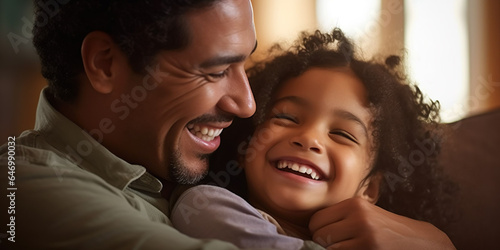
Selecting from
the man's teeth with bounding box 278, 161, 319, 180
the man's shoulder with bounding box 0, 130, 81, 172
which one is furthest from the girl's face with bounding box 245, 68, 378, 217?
the man's shoulder with bounding box 0, 130, 81, 172

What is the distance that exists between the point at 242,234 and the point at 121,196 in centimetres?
19

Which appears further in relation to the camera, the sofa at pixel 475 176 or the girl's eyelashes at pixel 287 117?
the sofa at pixel 475 176

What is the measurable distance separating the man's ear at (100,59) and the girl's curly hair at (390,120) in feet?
0.95

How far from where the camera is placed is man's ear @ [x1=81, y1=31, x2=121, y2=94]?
924 mm

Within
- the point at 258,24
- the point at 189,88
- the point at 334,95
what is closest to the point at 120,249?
the point at 189,88

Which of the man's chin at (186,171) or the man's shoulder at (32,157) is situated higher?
the man's shoulder at (32,157)

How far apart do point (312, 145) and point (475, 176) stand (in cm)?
52

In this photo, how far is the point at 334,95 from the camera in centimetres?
101

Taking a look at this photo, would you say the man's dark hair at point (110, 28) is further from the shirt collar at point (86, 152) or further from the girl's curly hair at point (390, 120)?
the girl's curly hair at point (390, 120)

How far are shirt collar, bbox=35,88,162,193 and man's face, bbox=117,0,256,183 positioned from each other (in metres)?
0.07

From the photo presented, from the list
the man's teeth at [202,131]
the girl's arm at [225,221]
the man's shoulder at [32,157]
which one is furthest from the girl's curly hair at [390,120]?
the man's shoulder at [32,157]

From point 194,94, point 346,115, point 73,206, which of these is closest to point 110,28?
point 194,94

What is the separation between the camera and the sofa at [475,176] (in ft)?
4.02

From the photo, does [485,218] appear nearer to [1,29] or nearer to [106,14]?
[106,14]
